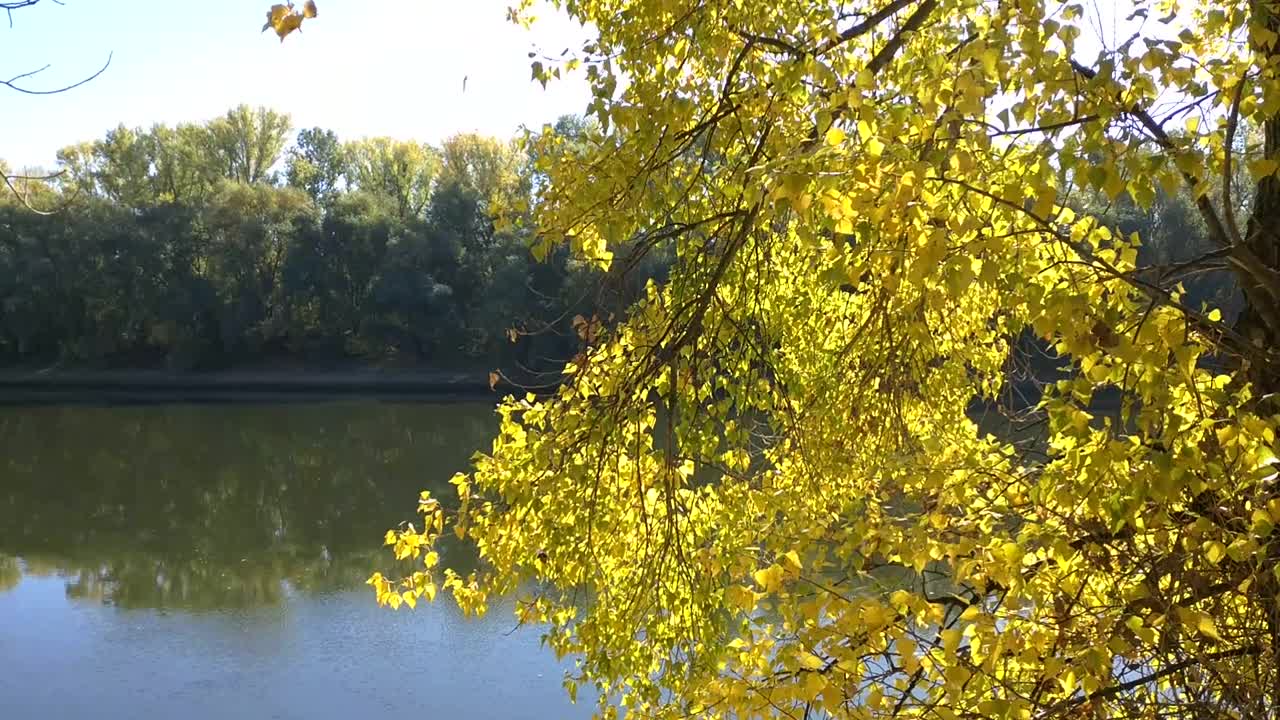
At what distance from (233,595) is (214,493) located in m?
7.45

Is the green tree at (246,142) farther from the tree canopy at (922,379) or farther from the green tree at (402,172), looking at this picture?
the tree canopy at (922,379)

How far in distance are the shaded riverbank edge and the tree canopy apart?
30.7 m

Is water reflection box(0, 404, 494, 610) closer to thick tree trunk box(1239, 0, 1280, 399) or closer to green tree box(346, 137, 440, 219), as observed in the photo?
thick tree trunk box(1239, 0, 1280, 399)

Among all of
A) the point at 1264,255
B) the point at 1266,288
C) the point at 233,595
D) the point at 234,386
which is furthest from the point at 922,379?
the point at 234,386

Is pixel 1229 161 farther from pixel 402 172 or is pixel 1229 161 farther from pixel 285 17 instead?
pixel 402 172

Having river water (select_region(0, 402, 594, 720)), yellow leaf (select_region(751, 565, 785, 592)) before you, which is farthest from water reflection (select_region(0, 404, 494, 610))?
yellow leaf (select_region(751, 565, 785, 592))

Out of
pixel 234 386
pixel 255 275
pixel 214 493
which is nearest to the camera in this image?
pixel 214 493

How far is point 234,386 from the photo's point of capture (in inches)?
1618

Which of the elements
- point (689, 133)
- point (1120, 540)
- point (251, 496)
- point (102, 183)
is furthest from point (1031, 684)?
point (102, 183)

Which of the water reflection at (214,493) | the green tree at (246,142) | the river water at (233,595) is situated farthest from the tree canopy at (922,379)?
the green tree at (246,142)

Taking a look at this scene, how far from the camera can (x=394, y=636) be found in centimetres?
1245

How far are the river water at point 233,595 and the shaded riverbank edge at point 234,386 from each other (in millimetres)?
9955

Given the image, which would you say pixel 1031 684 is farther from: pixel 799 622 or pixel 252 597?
pixel 252 597

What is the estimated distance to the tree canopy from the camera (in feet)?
7.23
